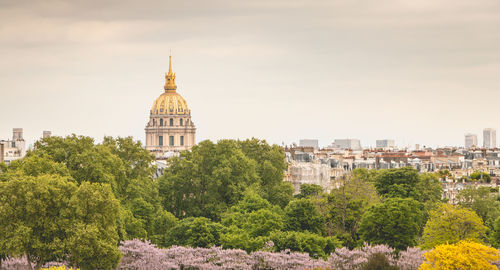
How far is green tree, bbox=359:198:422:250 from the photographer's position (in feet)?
184

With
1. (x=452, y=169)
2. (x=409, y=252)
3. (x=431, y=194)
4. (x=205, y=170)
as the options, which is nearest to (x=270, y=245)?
(x=409, y=252)

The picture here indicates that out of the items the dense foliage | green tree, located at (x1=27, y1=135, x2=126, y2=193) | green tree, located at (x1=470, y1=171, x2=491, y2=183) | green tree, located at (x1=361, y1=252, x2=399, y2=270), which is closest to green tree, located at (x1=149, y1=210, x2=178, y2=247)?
the dense foliage

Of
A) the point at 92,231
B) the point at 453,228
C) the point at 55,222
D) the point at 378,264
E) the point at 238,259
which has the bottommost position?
the point at 238,259

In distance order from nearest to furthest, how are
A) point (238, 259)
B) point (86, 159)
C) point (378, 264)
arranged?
point (378, 264) → point (238, 259) → point (86, 159)

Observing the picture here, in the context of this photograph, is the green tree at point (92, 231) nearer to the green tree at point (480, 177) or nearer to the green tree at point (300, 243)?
the green tree at point (300, 243)

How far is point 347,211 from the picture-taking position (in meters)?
64.6

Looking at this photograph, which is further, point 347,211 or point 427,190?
point 427,190

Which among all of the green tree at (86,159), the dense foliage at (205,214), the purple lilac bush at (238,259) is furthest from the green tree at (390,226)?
the green tree at (86,159)

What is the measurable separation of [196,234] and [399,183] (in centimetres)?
2736

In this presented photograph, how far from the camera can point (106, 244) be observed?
146ft

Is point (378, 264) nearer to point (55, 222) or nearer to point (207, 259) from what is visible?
point (207, 259)

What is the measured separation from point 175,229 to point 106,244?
14744mm

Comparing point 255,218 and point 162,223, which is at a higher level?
point 255,218

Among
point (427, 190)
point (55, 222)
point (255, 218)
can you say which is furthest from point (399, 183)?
point (55, 222)
